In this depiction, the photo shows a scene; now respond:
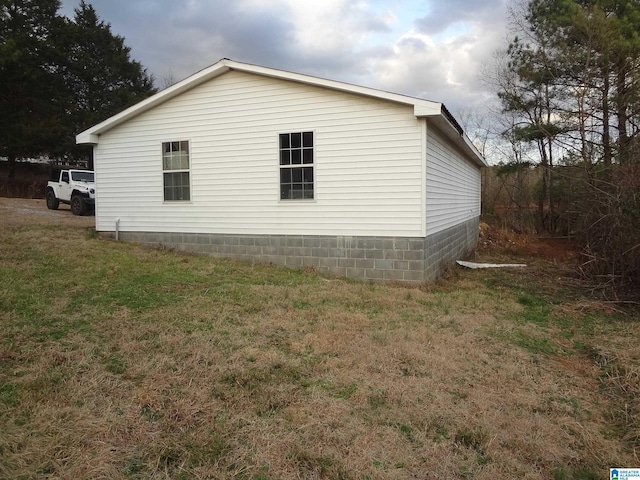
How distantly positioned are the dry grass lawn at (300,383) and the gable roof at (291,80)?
3305mm

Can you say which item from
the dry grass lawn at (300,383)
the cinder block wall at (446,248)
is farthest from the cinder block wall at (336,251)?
the dry grass lawn at (300,383)

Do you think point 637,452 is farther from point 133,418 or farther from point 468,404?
point 133,418

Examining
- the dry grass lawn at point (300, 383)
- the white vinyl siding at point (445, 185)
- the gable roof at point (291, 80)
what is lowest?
the dry grass lawn at point (300, 383)

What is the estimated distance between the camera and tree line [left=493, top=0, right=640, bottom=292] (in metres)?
7.56

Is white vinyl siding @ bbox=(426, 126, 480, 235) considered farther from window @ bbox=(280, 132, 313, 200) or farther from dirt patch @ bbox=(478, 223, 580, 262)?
dirt patch @ bbox=(478, 223, 580, 262)

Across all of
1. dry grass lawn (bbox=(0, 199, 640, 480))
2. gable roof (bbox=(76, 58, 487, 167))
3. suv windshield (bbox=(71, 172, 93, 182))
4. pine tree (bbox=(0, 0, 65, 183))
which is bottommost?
dry grass lawn (bbox=(0, 199, 640, 480))

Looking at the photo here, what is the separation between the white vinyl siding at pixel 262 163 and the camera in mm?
8203

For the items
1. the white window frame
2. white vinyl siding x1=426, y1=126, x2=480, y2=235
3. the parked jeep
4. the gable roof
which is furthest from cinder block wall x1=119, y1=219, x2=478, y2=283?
the parked jeep

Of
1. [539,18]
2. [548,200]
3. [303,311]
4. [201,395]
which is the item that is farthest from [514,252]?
[201,395]

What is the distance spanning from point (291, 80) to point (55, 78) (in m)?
25.6

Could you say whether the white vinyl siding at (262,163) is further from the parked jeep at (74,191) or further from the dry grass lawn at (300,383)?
the parked jeep at (74,191)

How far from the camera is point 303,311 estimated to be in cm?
612

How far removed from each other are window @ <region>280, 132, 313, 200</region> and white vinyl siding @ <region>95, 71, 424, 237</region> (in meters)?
0.13

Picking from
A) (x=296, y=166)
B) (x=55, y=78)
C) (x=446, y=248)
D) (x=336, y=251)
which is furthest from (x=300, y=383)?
(x=55, y=78)
